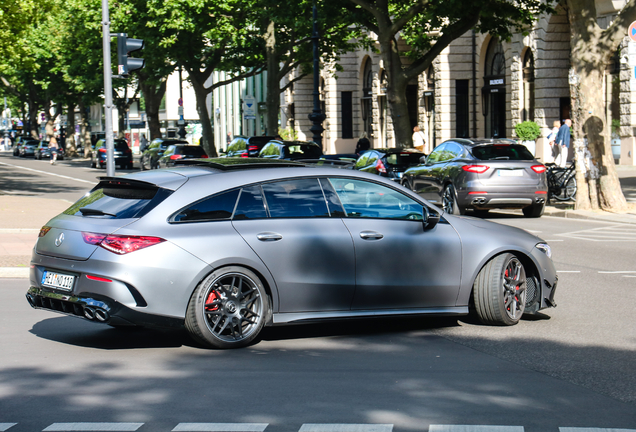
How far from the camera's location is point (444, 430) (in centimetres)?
466

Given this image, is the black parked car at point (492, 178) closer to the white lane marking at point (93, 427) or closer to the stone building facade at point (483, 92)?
the stone building facade at point (483, 92)

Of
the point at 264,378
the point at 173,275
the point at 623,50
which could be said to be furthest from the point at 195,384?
the point at 623,50

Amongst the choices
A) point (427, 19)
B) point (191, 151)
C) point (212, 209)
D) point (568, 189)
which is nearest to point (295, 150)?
point (427, 19)

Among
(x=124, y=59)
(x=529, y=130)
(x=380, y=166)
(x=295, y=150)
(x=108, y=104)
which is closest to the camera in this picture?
(x=108, y=104)

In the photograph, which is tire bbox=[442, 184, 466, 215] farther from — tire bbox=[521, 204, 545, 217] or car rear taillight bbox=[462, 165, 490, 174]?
tire bbox=[521, 204, 545, 217]

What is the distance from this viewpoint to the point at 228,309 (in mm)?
6609

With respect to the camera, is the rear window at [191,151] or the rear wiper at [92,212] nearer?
the rear wiper at [92,212]

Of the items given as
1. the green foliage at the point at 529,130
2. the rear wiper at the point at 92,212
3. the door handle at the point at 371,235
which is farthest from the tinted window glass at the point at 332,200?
the green foliage at the point at 529,130

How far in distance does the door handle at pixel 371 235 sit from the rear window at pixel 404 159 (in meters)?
15.3

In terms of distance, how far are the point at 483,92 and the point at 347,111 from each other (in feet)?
49.5

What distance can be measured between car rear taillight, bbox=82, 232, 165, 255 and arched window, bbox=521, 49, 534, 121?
30.6 metres

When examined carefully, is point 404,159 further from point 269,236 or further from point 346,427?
point 346,427

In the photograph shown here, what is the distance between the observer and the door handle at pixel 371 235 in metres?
7.04

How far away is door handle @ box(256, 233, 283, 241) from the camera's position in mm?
6695
